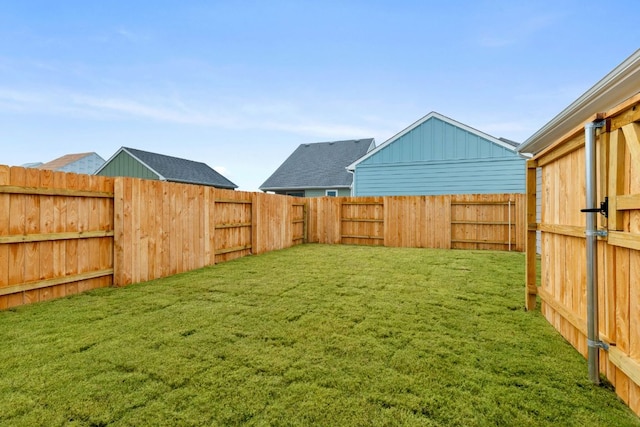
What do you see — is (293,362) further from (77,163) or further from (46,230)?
(77,163)

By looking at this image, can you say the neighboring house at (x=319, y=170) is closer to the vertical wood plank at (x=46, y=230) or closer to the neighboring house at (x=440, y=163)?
the neighboring house at (x=440, y=163)

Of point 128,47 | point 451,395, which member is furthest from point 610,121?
point 128,47

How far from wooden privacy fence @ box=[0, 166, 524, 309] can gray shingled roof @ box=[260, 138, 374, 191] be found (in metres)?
A: 7.65

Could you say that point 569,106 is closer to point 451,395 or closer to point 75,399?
point 451,395

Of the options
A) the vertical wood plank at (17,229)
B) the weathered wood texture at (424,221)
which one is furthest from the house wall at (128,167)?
the vertical wood plank at (17,229)

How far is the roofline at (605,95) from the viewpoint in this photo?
2684 mm

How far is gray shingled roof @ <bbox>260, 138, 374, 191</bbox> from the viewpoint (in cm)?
1762

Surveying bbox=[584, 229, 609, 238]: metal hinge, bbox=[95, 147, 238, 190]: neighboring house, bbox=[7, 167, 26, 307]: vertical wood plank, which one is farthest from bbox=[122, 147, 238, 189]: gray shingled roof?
bbox=[584, 229, 609, 238]: metal hinge

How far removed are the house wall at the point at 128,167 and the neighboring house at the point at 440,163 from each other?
13001 millimetres

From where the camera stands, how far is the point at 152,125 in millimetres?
17328

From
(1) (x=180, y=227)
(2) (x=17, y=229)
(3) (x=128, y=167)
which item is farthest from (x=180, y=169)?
(2) (x=17, y=229)

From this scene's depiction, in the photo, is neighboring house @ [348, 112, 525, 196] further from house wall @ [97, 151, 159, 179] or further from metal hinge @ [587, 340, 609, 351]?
house wall @ [97, 151, 159, 179]

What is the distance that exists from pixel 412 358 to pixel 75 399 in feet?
7.24

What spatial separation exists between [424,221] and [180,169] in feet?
55.3
